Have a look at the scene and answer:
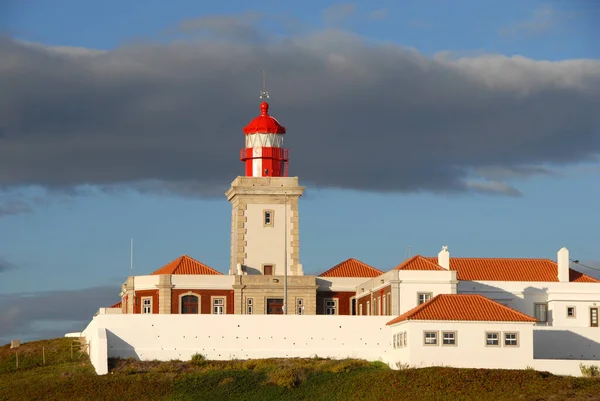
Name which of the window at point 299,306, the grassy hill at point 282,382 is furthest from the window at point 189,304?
the grassy hill at point 282,382

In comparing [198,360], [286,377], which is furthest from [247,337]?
[286,377]

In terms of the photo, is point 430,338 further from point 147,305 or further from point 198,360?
point 147,305

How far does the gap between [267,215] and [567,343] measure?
16.9m

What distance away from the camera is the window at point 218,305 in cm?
6881

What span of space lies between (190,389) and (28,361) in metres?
11.6

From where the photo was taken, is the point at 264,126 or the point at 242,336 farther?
the point at 264,126

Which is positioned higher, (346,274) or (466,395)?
(346,274)

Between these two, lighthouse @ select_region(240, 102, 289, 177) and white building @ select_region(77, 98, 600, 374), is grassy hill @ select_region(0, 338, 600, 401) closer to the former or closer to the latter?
white building @ select_region(77, 98, 600, 374)

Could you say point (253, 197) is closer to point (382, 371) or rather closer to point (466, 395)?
point (382, 371)

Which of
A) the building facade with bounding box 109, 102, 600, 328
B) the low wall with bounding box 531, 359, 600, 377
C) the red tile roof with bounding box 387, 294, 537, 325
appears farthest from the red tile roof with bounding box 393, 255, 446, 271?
the low wall with bounding box 531, 359, 600, 377

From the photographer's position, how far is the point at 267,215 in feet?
236

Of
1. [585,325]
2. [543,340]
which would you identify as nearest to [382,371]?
[543,340]

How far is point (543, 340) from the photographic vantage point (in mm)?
64875

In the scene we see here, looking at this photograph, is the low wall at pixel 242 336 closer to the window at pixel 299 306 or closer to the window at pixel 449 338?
the window at pixel 449 338
